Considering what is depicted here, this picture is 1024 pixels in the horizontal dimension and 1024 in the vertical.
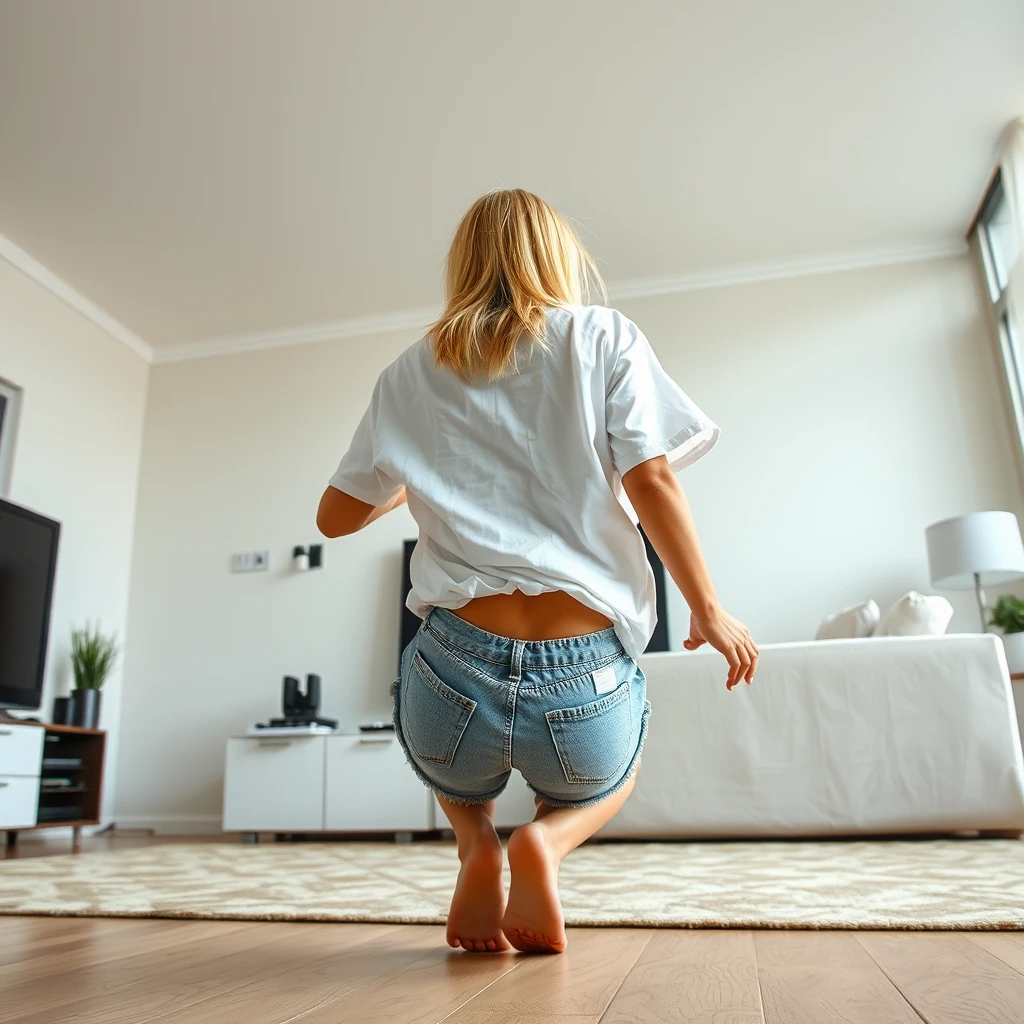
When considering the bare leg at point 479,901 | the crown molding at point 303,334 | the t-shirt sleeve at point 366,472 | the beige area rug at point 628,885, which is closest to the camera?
the bare leg at point 479,901

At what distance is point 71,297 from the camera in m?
4.96

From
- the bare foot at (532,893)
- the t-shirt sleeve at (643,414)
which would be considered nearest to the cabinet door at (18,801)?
the bare foot at (532,893)

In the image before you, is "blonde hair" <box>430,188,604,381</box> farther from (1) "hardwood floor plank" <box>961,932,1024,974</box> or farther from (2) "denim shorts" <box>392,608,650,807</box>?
(1) "hardwood floor plank" <box>961,932,1024,974</box>

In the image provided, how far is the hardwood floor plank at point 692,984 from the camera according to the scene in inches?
33.7

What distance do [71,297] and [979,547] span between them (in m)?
4.58

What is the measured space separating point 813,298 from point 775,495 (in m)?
1.11

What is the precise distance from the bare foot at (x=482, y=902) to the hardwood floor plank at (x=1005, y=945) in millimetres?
593

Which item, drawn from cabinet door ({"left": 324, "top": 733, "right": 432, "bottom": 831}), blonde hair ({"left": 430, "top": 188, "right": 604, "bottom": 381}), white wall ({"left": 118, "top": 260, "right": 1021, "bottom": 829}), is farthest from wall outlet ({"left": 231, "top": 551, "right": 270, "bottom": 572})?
blonde hair ({"left": 430, "top": 188, "right": 604, "bottom": 381})

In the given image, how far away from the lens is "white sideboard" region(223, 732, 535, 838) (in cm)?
397

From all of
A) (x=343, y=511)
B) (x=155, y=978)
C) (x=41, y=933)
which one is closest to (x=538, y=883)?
(x=155, y=978)

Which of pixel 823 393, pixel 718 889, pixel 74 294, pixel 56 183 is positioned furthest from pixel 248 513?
pixel 718 889

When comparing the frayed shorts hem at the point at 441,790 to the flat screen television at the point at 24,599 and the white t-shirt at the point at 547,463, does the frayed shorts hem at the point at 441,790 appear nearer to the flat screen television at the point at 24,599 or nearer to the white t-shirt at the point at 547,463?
the white t-shirt at the point at 547,463

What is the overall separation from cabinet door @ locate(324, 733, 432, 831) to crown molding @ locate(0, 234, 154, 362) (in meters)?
2.75

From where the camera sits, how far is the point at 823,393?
4812 mm
